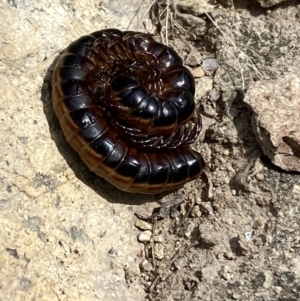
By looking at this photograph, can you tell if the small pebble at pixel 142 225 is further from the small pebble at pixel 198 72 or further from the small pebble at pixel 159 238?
the small pebble at pixel 198 72

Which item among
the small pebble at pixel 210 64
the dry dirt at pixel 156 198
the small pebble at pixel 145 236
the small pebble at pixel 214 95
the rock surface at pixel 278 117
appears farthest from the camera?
the small pebble at pixel 210 64

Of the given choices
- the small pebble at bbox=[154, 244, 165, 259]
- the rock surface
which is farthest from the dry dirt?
the rock surface

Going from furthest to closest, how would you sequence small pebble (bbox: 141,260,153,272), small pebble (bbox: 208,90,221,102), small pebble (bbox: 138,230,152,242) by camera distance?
1. small pebble (bbox: 208,90,221,102)
2. small pebble (bbox: 138,230,152,242)
3. small pebble (bbox: 141,260,153,272)

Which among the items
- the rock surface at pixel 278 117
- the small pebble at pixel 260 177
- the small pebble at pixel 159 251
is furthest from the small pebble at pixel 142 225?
the rock surface at pixel 278 117

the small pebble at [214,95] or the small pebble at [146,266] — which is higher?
the small pebble at [214,95]

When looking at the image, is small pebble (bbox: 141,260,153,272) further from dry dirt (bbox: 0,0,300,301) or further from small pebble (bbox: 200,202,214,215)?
small pebble (bbox: 200,202,214,215)

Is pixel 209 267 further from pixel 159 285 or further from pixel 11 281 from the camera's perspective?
pixel 11 281
